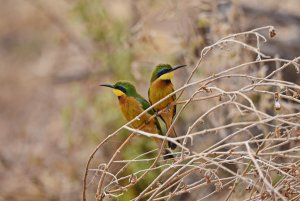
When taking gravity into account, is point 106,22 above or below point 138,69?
above

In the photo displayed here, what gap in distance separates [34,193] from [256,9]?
2353 millimetres

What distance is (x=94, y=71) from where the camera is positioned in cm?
707

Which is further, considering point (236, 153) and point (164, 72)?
point (164, 72)

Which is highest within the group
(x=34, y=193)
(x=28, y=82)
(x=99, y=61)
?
(x=28, y=82)

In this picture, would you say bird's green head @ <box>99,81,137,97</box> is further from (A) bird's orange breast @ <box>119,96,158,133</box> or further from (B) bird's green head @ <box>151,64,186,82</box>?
(B) bird's green head @ <box>151,64,186,82</box>

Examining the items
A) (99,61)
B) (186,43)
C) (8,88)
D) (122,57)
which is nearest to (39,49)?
(8,88)

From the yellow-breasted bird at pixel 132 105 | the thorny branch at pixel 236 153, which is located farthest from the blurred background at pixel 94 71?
the thorny branch at pixel 236 153

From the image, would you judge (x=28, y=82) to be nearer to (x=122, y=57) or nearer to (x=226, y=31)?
(x=122, y=57)

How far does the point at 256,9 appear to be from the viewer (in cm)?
618

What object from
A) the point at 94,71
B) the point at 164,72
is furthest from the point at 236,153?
the point at 94,71

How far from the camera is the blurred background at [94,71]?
213 inches

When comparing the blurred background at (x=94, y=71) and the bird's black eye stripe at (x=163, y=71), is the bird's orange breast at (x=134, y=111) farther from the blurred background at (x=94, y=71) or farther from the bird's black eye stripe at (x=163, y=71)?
the blurred background at (x=94, y=71)

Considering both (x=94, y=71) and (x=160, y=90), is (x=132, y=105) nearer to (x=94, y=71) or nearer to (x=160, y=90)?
(x=160, y=90)

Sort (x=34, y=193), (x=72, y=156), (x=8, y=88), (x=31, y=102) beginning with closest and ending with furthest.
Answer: (x=34, y=193), (x=72, y=156), (x=31, y=102), (x=8, y=88)
